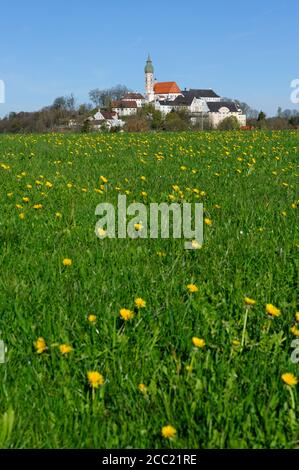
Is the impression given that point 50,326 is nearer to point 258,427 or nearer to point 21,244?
point 258,427

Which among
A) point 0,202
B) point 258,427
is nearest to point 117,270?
point 258,427

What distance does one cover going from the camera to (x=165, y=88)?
12700 centimetres

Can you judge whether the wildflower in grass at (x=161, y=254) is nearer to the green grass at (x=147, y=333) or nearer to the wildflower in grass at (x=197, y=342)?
the green grass at (x=147, y=333)

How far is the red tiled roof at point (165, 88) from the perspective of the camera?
126 meters

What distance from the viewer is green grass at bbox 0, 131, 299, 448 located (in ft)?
5.18

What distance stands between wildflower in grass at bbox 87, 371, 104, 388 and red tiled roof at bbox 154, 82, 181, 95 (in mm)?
129681

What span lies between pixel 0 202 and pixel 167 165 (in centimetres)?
327

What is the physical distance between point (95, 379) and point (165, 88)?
431 feet

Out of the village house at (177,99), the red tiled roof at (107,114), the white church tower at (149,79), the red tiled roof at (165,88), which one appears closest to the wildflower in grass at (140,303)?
the red tiled roof at (107,114)

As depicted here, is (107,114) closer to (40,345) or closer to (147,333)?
(147,333)

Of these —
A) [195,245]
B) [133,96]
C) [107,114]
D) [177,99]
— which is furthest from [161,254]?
[133,96]

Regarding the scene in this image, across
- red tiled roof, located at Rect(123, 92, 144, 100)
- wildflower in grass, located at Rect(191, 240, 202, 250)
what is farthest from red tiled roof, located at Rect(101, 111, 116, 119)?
wildflower in grass, located at Rect(191, 240, 202, 250)

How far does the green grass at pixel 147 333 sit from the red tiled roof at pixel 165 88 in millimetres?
127378

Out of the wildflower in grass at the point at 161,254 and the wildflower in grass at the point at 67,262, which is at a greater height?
the wildflower in grass at the point at 161,254
